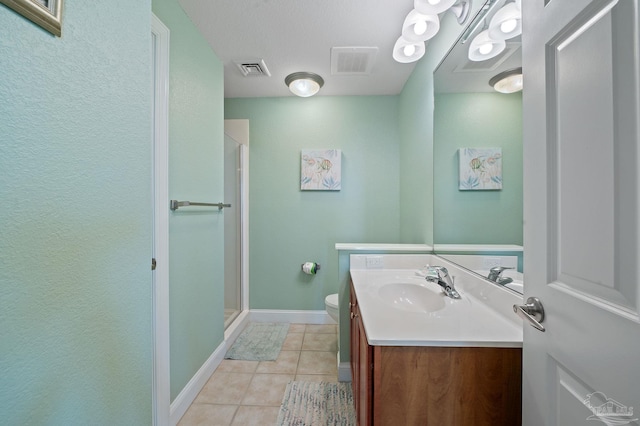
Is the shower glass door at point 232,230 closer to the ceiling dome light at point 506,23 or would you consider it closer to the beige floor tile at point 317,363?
the beige floor tile at point 317,363

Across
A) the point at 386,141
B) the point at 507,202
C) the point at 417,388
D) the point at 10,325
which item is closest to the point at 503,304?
the point at 507,202

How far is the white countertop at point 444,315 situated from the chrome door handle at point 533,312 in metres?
0.16

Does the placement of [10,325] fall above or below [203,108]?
below

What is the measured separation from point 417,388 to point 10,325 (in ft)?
3.29

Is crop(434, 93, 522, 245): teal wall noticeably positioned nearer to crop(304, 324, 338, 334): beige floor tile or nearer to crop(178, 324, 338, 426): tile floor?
crop(178, 324, 338, 426): tile floor

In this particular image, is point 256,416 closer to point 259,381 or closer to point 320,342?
point 259,381

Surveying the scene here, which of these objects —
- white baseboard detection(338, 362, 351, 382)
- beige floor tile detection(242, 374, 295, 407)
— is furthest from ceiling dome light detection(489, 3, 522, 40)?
beige floor tile detection(242, 374, 295, 407)

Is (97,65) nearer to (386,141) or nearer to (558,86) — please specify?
(558,86)

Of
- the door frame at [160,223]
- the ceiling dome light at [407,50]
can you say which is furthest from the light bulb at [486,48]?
the door frame at [160,223]

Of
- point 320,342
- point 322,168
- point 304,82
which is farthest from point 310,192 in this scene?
point 320,342

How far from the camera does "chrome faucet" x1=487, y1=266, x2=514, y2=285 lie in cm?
102

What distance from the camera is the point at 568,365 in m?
0.57

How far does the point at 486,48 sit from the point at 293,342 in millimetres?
2459

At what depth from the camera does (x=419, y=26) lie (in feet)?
4.34
